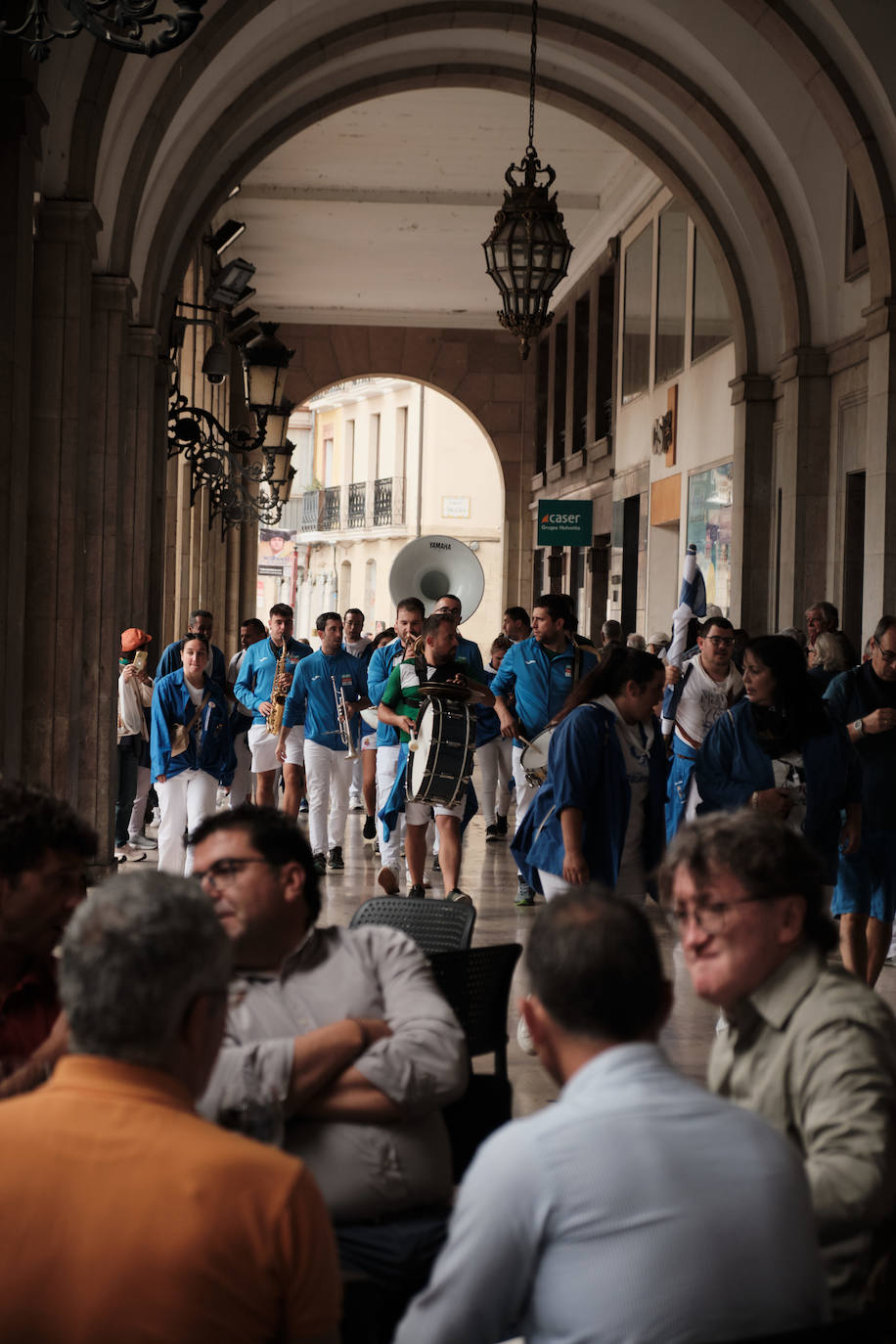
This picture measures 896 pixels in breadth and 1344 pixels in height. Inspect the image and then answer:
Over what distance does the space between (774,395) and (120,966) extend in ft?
49.3

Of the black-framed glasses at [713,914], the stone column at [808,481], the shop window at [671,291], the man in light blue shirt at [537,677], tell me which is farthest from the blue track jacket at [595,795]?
the shop window at [671,291]

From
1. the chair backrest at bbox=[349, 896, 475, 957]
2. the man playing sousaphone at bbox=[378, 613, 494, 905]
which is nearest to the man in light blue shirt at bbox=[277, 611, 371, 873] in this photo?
the man playing sousaphone at bbox=[378, 613, 494, 905]

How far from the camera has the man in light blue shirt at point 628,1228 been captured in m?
1.82

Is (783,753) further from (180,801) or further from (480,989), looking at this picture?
(180,801)

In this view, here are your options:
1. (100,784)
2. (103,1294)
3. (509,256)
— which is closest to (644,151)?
(509,256)

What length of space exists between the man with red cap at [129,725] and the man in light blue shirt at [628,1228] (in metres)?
10.1

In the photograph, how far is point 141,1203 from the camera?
5.66 ft

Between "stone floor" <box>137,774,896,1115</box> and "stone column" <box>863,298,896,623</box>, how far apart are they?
315 centimetres

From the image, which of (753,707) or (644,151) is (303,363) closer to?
(644,151)

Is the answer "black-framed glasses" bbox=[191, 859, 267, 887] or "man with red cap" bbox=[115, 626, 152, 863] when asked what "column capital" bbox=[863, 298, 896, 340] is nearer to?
"man with red cap" bbox=[115, 626, 152, 863]

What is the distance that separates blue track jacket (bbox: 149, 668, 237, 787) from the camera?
9438mm

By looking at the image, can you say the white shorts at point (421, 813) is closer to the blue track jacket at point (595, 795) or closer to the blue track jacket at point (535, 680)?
the blue track jacket at point (535, 680)

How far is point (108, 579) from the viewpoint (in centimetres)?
1100

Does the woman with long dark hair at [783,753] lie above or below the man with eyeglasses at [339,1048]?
above
